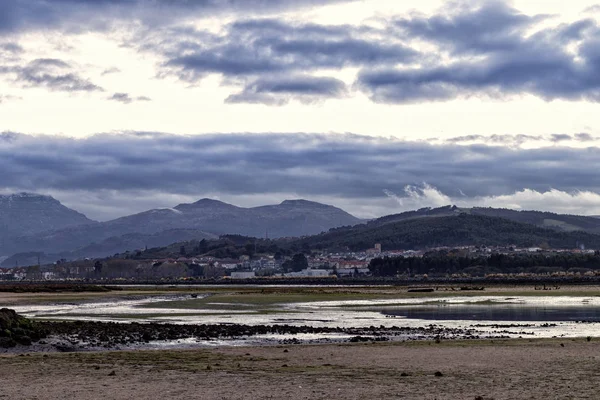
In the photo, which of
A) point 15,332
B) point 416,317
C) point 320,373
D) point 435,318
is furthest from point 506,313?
point 320,373

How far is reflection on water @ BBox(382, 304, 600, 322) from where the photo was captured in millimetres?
60375

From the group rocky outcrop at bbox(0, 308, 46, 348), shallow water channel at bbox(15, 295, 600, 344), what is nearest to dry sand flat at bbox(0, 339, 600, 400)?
rocky outcrop at bbox(0, 308, 46, 348)

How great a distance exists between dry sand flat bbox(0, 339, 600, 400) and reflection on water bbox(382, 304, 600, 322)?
23420 mm

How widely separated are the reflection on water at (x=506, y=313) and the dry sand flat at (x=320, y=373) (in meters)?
23.4

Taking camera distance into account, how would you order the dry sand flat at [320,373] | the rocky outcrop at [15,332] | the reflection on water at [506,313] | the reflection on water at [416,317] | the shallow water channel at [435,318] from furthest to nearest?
the reflection on water at [506,313]
the reflection on water at [416,317]
the shallow water channel at [435,318]
the rocky outcrop at [15,332]
the dry sand flat at [320,373]

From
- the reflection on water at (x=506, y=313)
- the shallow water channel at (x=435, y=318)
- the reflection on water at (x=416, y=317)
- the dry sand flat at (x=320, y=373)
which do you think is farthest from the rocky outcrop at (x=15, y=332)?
the reflection on water at (x=506, y=313)

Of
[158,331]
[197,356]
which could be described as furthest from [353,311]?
[197,356]

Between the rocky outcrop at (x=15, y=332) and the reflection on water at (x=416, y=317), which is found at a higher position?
the rocky outcrop at (x=15, y=332)

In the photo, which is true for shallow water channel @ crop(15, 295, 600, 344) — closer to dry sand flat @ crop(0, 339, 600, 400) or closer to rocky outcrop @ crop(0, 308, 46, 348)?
dry sand flat @ crop(0, 339, 600, 400)

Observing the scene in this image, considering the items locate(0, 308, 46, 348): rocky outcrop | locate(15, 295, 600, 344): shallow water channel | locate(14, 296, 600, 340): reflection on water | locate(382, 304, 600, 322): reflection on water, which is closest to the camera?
locate(0, 308, 46, 348): rocky outcrop

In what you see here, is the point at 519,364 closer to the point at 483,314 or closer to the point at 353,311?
the point at 483,314

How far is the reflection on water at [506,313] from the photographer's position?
2377 inches

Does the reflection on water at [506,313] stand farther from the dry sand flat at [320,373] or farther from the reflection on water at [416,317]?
the dry sand flat at [320,373]

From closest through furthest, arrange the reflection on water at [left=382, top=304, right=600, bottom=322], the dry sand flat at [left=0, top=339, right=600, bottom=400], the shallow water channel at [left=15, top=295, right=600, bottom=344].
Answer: the dry sand flat at [left=0, top=339, right=600, bottom=400] < the shallow water channel at [left=15, top=295, right=600, bottom=344] < the reflection on water at [left=382, top=304, right=600, bottom=322]
